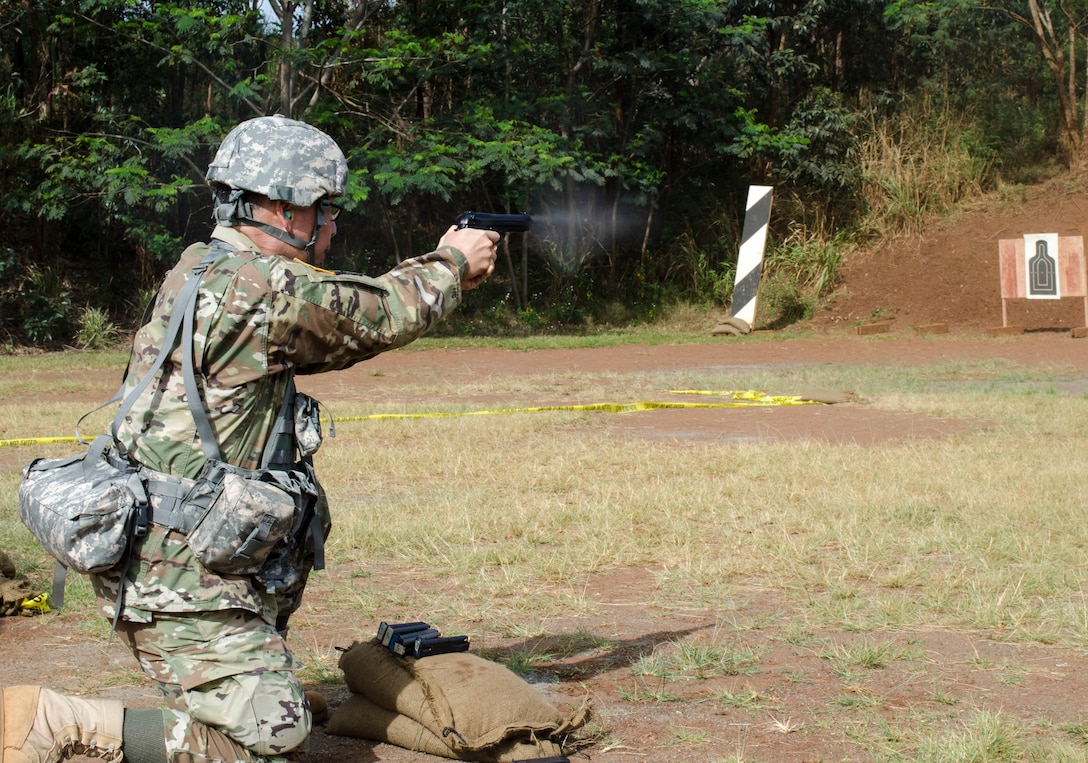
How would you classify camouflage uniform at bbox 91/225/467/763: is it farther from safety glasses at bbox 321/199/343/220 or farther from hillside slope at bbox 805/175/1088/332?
hillside slope at bbox 805/175/1088/332

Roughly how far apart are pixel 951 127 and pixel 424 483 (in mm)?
18561

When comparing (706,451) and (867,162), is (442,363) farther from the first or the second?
(867,162)

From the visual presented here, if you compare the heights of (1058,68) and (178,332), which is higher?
(1058,68)

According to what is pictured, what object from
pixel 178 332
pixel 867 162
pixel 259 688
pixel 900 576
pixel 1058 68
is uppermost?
pixel 1058 68

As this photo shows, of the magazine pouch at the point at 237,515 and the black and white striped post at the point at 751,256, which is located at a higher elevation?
the black and white striped post at the point at 751,256

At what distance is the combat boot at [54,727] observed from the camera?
283cm

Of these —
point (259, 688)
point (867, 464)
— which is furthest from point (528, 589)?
point (867, 464)

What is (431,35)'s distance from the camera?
20875 millimetres

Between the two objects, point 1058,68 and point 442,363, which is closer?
point 442,363

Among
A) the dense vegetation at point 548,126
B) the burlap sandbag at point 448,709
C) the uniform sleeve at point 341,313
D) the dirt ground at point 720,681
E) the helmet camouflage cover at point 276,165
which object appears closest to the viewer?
the uniform sleeve at point 341,313

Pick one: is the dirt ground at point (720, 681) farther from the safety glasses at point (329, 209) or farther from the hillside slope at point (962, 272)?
the hillside slope at point (962, 272)

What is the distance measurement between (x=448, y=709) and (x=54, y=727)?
1050mm

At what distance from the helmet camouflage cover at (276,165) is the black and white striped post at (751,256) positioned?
17080 mm

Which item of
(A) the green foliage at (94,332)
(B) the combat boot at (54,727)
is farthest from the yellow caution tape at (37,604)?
(A) the green foliage at (94,332)
